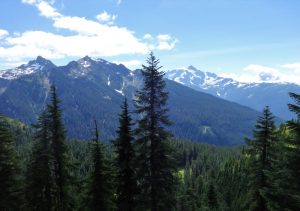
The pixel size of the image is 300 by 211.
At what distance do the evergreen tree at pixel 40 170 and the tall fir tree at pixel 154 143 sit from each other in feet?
37.0

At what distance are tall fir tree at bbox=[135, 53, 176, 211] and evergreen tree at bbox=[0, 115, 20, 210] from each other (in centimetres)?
1132

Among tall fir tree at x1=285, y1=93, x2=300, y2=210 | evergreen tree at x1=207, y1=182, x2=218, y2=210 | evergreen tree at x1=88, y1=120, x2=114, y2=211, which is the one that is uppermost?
tall fir tree at x1=285, y1=93, x2=300, y2=210

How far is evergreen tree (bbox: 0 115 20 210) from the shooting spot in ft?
105

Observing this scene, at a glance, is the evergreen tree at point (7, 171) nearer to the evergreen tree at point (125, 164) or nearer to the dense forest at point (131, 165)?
the dense forest at point (131, 165)

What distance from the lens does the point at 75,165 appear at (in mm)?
38969

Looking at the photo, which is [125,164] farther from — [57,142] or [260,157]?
[260,157]

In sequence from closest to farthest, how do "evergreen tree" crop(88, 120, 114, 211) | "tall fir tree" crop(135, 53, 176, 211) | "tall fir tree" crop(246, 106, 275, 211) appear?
"tall fir tree" crop(135, 53, 176, 211), "tall fir tree" crop(246, 106, 275, 211), "evergreen tree" crop(88, 120, 114, 211)

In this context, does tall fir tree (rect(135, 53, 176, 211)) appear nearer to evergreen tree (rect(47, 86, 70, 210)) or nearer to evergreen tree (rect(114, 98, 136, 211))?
evergreen tree (rect(114, 98, 136, 211))

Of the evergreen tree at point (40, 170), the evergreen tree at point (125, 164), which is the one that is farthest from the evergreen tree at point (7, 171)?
the evergreen tree at point (125, 164)

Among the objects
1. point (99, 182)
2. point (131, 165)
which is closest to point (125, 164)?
point (131, 165)

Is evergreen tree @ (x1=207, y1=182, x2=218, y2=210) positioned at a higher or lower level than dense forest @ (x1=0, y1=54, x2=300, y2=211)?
lower

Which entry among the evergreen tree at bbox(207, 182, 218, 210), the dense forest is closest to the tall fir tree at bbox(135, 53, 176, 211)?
the dense forest

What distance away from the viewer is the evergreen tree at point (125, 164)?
107 ft

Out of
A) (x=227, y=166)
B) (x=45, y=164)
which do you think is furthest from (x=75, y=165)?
(x=227, y=166)
